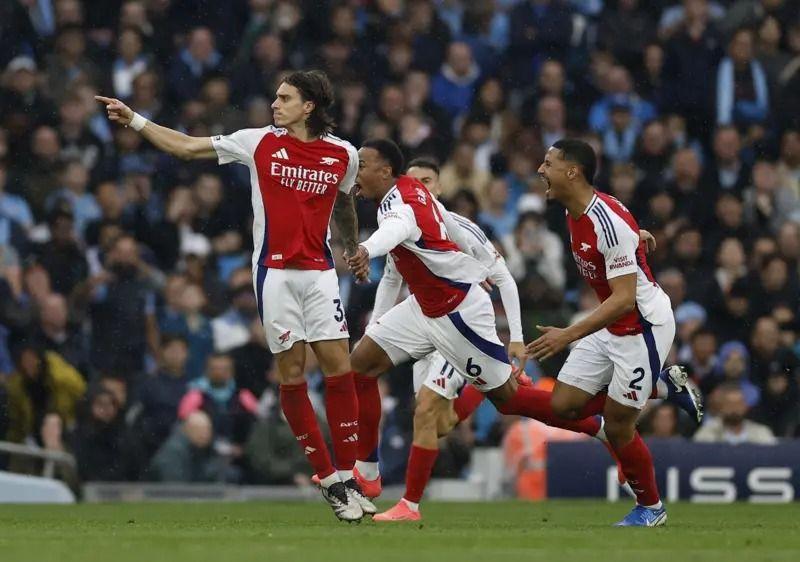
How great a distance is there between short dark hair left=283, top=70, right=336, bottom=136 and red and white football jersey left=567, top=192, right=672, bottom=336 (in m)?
1.59

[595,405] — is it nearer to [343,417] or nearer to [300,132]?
[343,417]

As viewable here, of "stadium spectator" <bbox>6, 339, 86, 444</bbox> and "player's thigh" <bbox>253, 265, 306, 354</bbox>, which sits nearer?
"player's thigh" <bbox>253, 265, 306, 354</bbox>

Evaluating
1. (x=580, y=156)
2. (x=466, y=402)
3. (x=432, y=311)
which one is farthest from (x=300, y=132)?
(x=466, y=402)

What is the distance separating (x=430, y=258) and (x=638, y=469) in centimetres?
184

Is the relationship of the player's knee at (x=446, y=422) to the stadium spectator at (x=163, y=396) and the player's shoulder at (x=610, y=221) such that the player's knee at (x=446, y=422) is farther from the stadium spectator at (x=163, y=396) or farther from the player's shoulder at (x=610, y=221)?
the stadium spectator at (x=163, y=396)

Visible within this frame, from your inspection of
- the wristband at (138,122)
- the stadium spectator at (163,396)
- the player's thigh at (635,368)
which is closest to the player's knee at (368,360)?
the player's thigh at (635,368)

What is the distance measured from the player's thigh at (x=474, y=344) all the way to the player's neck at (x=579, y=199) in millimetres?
986

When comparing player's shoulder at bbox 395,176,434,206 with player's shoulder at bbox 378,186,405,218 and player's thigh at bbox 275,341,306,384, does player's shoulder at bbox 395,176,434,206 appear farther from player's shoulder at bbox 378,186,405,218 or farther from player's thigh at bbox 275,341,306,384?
player's thigh at bbox 275,341,306,384

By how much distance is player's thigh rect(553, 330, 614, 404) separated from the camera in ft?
38.6

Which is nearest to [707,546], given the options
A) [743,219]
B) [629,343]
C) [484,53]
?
[629,343]

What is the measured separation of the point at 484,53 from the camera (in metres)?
21.6

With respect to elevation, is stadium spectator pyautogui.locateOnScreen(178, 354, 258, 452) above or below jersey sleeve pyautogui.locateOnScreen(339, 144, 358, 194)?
below

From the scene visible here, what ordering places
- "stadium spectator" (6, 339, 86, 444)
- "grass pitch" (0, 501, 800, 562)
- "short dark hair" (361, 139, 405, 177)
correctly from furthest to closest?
"stadium spectator" (6, 339, 86, 444) < "short dark hair" (361, 139, 405, 177) < "grass pitch" (0, 501, 800, 562)

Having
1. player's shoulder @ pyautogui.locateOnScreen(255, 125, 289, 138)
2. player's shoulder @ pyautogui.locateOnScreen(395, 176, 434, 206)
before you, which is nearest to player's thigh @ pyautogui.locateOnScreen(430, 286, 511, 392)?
player's shoulder @ pyautogui.locateOnScreen(395, 176, 434, 206)
